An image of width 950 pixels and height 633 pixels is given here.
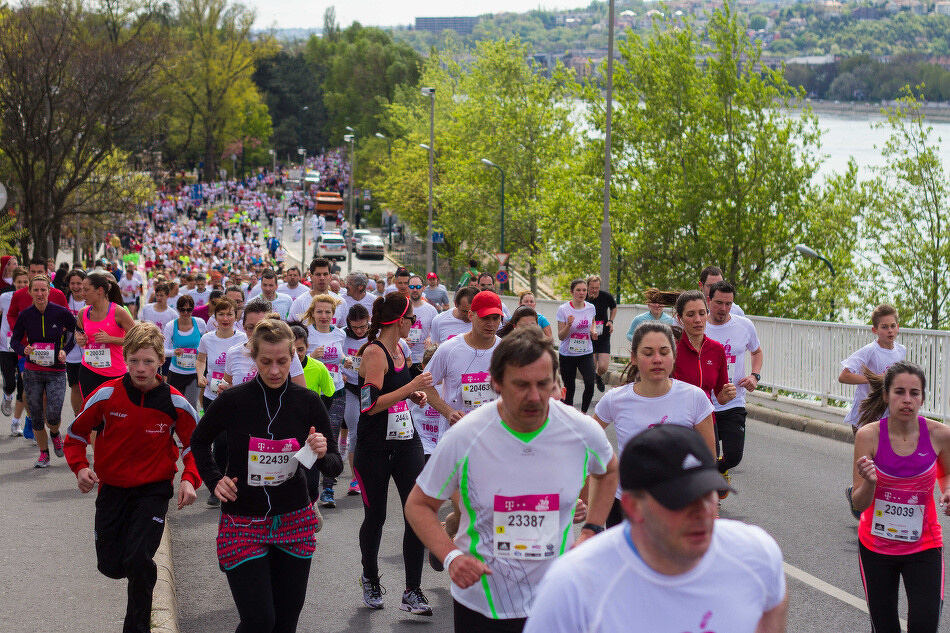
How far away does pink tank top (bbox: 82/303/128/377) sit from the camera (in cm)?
996

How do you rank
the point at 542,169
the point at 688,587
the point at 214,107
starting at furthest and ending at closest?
the point at 214,107, the point at 542,169, the point at 688,587

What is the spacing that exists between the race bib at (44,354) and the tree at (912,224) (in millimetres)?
27401

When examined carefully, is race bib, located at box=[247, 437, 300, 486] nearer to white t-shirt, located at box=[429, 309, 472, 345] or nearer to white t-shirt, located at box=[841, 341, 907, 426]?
white t-shirt, located at box=[429, 309, 472, 345]

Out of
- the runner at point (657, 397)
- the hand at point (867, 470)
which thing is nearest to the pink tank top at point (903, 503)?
the hand at point (867, 470)

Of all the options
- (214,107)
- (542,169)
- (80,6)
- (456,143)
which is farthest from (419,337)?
(214,107)

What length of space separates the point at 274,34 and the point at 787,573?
374 ft

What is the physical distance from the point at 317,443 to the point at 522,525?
1535mm

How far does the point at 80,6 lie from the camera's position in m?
36.8

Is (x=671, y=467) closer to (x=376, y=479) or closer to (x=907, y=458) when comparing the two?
(x=907, y=458)

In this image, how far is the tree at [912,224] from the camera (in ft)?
109

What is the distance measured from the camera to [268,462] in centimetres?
498

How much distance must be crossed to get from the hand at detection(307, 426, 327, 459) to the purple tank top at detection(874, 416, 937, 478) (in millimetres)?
2577

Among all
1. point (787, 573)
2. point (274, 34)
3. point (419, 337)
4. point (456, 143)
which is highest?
point (274, 34)

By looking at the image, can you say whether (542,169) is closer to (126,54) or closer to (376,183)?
(126,54)
